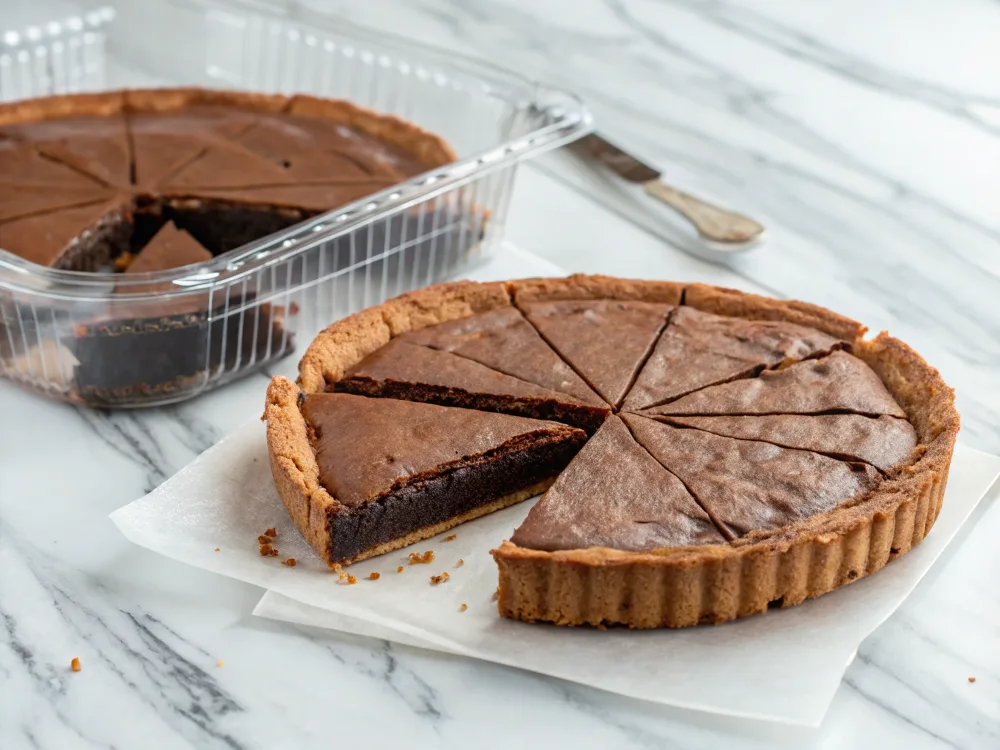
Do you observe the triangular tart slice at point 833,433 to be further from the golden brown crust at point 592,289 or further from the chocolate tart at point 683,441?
the golden brown crust at point 592,289

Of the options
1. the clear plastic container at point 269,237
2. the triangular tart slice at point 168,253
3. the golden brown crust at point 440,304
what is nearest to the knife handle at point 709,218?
the clear plastic container at point 269,237

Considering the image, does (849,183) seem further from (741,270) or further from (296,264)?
(296,264)

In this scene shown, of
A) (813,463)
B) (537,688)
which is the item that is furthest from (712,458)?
(537,688)

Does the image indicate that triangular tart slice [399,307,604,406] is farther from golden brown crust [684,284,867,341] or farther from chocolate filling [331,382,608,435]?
golden brown crust [684,284,867,341]

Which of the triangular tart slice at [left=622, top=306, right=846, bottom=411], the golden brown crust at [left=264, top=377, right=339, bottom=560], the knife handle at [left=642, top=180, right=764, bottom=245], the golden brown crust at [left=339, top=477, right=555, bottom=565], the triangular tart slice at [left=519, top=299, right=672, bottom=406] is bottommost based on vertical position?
the golden brown crust at [left=339, top=477, right=555, bottom=565]

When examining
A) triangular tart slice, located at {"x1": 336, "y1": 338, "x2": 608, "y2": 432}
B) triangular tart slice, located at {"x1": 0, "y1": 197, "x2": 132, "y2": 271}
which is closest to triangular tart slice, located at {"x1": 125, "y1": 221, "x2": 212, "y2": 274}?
triangular tart slice, located at {"x1": 0, "y1": 197, "x2": 132, "y2": 271}

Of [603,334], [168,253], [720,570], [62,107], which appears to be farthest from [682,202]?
[62,107]

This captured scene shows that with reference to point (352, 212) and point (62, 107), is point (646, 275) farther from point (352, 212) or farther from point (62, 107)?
point (62, 107)

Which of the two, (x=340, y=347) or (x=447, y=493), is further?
(x=340, y=347)
